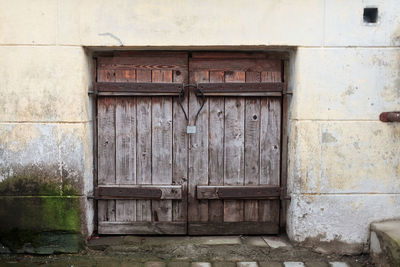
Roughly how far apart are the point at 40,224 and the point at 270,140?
90.2 inches

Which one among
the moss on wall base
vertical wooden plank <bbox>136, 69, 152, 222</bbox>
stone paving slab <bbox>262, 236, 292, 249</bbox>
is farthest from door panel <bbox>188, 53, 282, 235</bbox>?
the moss on wall base

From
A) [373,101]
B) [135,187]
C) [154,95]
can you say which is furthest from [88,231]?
[373,101]

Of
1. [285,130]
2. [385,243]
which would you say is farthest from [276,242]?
[285,130]

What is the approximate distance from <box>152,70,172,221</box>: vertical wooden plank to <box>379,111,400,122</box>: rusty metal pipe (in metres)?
1.95

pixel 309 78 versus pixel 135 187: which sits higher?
pixel 309 78

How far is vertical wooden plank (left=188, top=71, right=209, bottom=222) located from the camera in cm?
384

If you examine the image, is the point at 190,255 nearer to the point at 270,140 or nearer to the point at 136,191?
the point at 136,191

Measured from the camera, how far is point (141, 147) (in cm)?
387

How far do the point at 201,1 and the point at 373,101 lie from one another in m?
1.80

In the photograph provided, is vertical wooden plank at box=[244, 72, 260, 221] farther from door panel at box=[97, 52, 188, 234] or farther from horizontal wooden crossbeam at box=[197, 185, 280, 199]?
door panel at box=[97, 52, 188, 234]

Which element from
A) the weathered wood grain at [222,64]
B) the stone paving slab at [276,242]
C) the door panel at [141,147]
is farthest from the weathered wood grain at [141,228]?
the weathered wood grain at [222,64]

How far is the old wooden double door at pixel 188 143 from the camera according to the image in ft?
12.5

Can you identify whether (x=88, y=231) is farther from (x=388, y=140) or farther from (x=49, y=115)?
(x=388, y=140)

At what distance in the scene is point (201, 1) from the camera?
356cm
